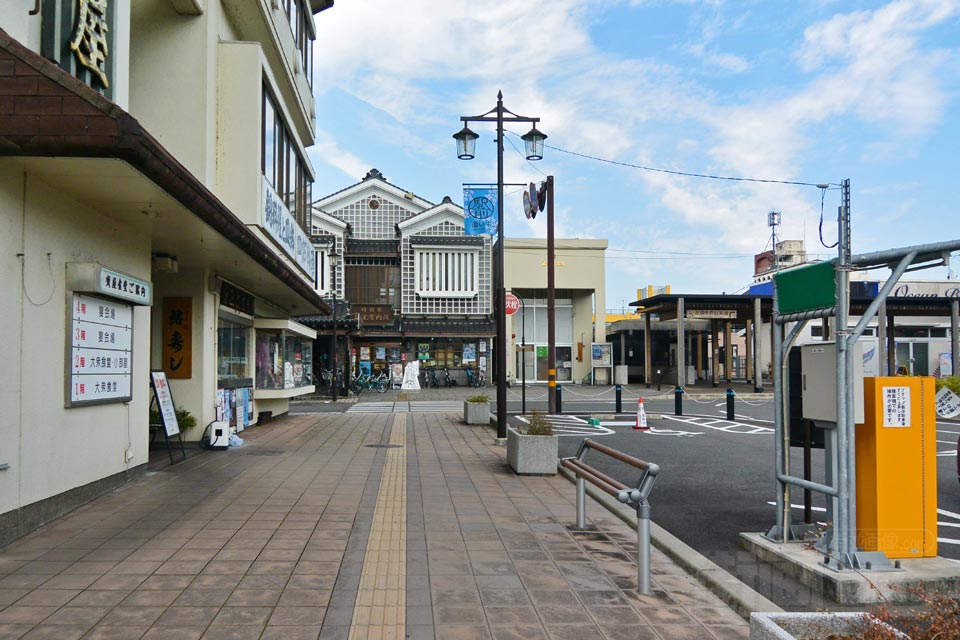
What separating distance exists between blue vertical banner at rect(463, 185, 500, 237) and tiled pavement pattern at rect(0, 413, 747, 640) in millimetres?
7900

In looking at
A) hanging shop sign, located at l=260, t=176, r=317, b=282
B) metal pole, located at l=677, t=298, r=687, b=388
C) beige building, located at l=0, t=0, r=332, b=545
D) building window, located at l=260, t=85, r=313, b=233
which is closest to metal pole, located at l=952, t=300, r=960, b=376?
metal pole, located at l=677, t=298, r=687, b=388

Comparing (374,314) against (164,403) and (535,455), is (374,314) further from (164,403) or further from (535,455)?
(535,455)

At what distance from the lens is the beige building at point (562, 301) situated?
45.8 metres

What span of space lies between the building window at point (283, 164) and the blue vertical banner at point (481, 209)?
13.2 feet

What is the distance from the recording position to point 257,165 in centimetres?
1305

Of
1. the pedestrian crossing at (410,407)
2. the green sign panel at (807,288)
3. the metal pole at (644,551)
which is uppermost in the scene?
the green sign panel at (807,288)

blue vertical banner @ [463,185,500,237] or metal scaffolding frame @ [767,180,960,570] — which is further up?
blue vertical banner @ [463,185,500,237]

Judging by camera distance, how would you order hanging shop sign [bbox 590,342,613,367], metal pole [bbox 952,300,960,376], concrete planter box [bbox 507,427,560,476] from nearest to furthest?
1. concrete planter box [bbox 507,427,560,476]
2. metal pole [bbox 952,300,960,376]
3. hanging shop sign [bbox 590,342,613,367]

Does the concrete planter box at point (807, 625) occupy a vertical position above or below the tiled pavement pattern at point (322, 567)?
above

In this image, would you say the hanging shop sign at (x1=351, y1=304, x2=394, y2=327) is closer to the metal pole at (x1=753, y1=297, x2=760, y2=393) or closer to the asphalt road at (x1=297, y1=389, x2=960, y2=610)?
the asphalt road at (x1=297, y1=389, x2=960, y2=610)

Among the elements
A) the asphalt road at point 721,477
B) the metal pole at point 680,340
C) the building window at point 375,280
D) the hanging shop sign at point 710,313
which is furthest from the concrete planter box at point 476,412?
the hanging shop sign at point 710,313

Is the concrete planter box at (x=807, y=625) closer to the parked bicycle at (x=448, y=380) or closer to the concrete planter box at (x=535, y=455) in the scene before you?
the concrete planter box at (x=535, y=455)

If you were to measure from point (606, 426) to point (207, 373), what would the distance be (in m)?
10.8

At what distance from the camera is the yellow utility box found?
5.91 meters
